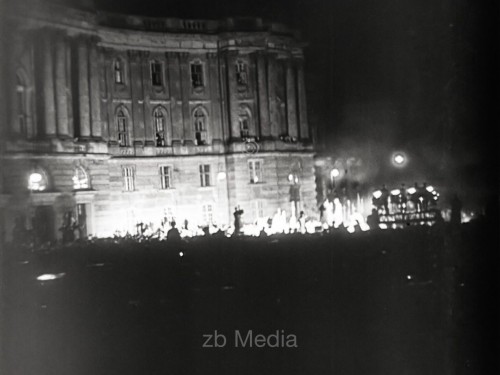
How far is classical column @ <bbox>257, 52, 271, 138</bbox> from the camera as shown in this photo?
277cm

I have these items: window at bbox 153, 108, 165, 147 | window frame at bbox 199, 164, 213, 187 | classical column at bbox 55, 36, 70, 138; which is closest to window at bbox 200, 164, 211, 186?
window frame at bbox 199, 164, 213, 187

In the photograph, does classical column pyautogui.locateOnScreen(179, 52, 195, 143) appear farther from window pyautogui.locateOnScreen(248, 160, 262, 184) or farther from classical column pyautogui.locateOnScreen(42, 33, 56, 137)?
classical column pyautogui.locateOnScreen(42, 33, 56, 137)

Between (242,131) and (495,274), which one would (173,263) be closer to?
(242,131)

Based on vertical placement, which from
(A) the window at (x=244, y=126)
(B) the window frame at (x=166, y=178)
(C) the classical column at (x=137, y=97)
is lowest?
(B) the window frame at (x=166, y=178)

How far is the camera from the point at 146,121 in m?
2.71

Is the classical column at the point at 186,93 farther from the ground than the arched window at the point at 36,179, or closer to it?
farther from the ground

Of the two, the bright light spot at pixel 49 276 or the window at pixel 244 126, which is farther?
the window at pixel 244 126

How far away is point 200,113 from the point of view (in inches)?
107

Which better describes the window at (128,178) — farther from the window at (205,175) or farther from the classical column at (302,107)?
the classical column at (302,107)

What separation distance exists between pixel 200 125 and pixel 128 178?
409 millimetres

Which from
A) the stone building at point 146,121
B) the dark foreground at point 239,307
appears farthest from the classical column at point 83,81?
the dark foreground at point 239,307

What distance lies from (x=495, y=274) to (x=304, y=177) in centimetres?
102

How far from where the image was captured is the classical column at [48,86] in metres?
2.62

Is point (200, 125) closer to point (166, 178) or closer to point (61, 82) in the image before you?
point (166, 178)
